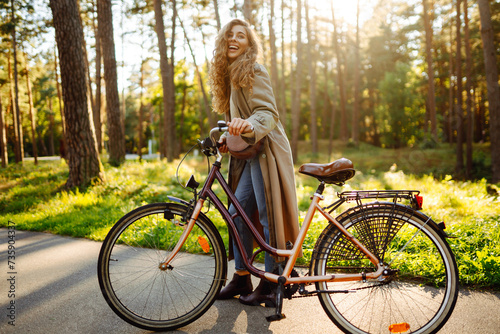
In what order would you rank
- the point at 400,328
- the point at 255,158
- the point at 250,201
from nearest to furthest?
the point at 400,328, the point at 255,158, the point at 250,201

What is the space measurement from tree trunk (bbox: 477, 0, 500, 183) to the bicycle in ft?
41.3

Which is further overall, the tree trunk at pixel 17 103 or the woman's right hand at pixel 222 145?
the tree trunk at pixel 17 103

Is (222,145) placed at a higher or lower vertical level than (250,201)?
higher

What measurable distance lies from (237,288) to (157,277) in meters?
0.71

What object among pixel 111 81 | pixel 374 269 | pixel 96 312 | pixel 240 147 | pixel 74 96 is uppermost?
pixel 111 81

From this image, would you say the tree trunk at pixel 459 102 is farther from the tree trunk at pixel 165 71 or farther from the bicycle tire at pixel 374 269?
the bicycle tire at pixel 374 269

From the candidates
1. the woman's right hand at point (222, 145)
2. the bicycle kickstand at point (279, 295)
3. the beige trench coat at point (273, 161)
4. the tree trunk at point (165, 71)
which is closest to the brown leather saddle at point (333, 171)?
the beige trench coat at point (273, 161)

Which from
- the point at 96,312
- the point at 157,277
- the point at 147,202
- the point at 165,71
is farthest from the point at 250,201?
the point at 165,71

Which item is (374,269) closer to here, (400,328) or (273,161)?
(400,328)

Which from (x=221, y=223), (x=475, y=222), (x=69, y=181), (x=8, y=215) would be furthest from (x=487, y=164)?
(x=8, y=215)

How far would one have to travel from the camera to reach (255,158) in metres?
2.96

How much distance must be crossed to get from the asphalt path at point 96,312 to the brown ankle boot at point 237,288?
7 cm

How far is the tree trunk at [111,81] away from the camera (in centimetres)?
1203

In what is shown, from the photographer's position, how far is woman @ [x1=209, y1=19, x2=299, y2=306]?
2.82 metres
